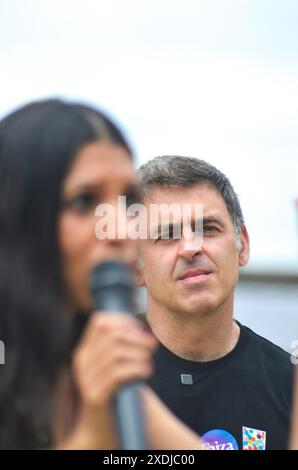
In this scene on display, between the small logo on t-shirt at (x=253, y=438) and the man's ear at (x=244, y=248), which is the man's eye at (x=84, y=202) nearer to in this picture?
the small logo on t-shirt at (x=253, y=438)

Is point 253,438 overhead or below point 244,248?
below

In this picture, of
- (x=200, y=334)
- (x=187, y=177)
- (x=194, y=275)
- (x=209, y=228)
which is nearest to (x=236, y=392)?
(x=200, y=334)

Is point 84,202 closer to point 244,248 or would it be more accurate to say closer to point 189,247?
point 189,247

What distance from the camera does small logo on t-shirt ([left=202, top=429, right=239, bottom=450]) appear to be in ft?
5.43

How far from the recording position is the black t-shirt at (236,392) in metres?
1.76

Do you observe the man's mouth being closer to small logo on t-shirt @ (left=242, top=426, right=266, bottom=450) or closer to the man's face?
the man's face

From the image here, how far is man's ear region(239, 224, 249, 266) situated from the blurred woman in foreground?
1.25 meters

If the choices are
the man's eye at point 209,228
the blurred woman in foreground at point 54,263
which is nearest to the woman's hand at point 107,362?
the blurred woman in foreground at point 54,263

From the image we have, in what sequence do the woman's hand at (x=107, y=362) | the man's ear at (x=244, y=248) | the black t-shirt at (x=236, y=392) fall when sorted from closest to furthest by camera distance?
1. the woman's hand at (x=107, y=362)
2. the black t-shirt at (x=236, y=392)
3. the man's ear at (x=244, y=248)

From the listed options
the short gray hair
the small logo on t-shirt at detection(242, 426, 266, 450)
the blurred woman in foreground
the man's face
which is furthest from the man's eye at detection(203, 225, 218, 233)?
the blurred woman in foreground

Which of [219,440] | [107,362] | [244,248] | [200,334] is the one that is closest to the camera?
[107,362]

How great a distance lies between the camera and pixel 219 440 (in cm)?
171

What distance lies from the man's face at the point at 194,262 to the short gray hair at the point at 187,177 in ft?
0.06

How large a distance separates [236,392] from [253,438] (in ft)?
0.58
